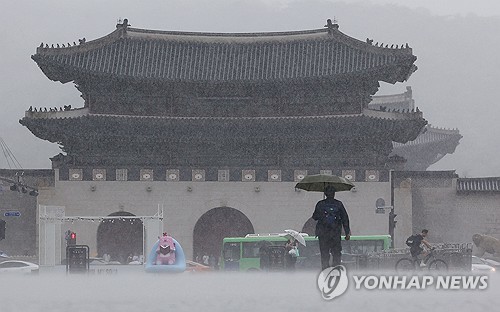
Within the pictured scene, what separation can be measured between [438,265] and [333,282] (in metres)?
9.35

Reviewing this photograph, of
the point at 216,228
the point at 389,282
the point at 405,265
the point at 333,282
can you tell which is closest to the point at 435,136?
the point at 216,228

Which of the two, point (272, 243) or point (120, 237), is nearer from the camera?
point (272, 243)

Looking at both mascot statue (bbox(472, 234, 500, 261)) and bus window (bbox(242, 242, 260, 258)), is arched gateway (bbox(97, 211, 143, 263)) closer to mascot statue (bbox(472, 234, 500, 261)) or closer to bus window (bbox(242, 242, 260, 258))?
bus window (bbox(242, 242, 260, 258))

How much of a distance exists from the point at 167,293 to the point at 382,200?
2928cm

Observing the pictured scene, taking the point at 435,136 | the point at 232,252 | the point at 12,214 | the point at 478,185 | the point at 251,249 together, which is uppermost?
the point at 435,136

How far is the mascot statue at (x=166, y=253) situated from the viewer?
2753cm

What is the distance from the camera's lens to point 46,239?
119 feet

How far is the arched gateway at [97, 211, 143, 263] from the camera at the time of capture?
1715 inches

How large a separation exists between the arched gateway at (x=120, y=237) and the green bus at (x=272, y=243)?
24.5 feet

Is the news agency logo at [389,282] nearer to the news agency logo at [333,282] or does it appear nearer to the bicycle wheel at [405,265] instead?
the news agency logo at [333,282]

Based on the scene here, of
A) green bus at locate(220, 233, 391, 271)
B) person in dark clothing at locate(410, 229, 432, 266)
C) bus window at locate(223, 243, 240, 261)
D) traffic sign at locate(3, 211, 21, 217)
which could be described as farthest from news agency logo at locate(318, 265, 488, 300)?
traffic sign at locate(3, 211, 21, 217)

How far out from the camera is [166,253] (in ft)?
91.1

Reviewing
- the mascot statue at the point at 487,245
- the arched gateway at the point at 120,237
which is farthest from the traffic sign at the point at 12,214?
the mascot statue at the point at 487,245

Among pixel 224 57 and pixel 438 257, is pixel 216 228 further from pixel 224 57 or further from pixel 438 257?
pixel 438 257
